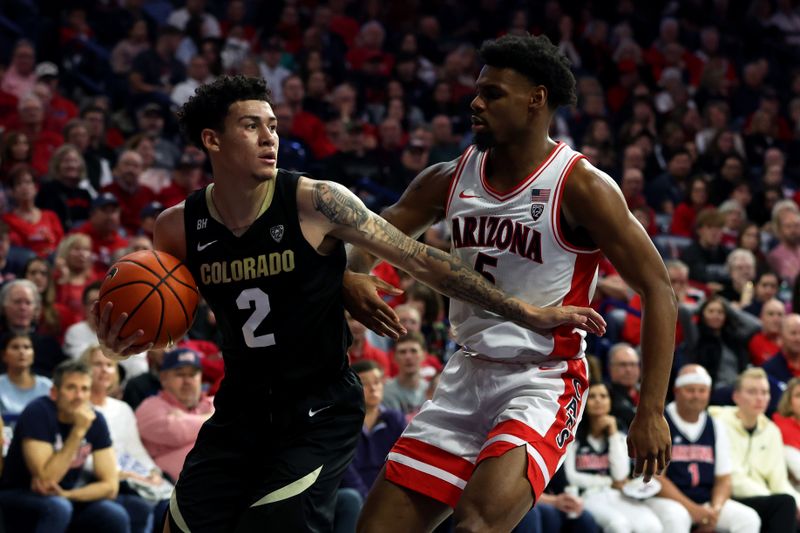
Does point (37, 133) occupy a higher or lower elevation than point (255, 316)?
lower

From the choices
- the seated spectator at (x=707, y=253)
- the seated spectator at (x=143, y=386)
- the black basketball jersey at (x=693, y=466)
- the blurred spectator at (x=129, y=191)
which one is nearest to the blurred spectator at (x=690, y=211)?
the seated spectator at (x=707, y=253)

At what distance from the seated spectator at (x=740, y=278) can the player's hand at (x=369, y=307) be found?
6.81 m

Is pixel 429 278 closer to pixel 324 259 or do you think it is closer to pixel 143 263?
pixel 324 259

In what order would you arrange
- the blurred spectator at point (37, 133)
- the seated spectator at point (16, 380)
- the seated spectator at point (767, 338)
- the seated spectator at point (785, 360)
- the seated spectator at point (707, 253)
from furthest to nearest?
the seated spectator at point (707, 253) → the blurred spectator at point (37, 133) → the seated spectator at point (767, 338) → the seated spectator at point (785, 360) → the seated spectator at point (16, 380)

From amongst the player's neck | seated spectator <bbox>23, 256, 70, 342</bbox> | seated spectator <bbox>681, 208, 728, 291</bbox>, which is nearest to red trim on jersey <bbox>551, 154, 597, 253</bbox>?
the player's neck

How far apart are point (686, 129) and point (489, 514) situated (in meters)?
10.8

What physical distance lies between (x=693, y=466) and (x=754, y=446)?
20.8 inches

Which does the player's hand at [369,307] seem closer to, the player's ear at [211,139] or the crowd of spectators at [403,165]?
the player's ear at [211,139]

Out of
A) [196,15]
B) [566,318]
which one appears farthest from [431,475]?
[196,15]

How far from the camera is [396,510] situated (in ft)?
12.9

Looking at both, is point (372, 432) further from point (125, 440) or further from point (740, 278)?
point (740, 278)

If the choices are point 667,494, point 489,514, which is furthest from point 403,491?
point 667,494

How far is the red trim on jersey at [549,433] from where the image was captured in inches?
150

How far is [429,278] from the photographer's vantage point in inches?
153
